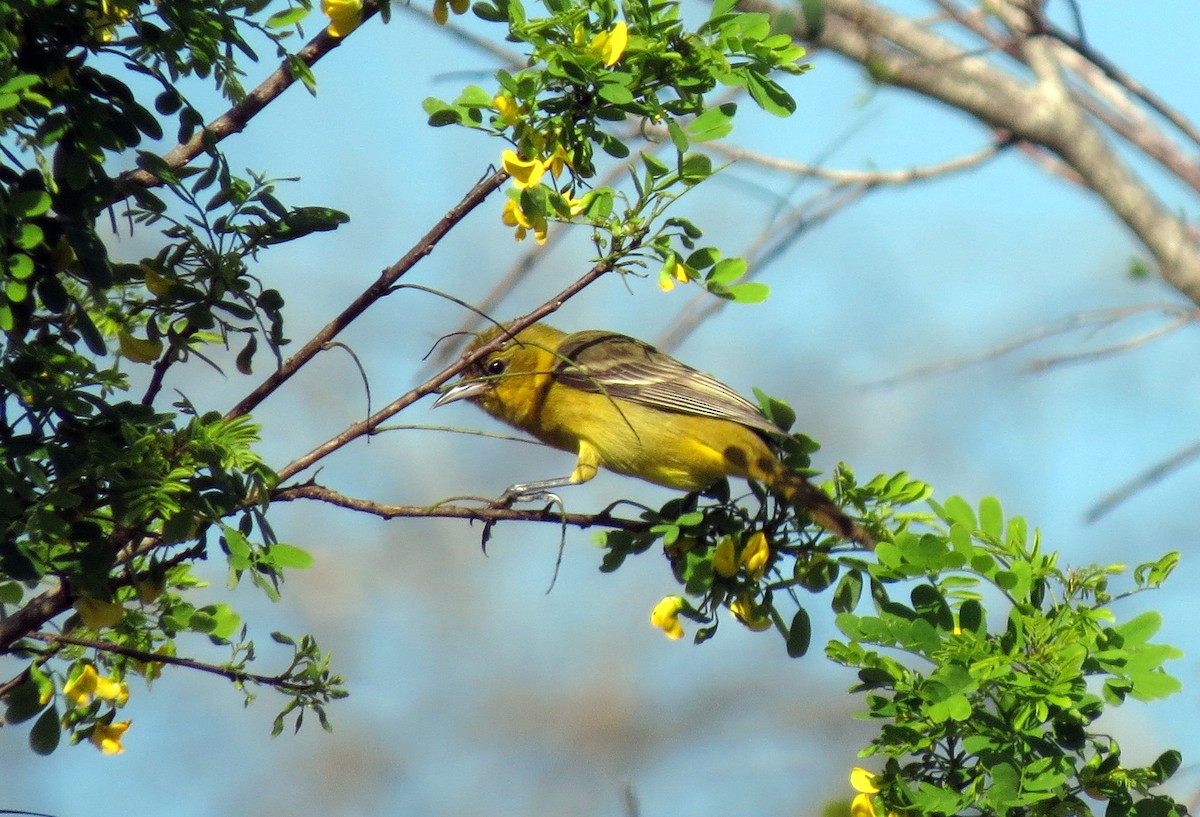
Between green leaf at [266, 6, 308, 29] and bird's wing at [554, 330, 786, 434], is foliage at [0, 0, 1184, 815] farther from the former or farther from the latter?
bird's wing at [554, 330, 786, 434]

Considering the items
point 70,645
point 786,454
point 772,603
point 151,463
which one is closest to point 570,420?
point 786,454

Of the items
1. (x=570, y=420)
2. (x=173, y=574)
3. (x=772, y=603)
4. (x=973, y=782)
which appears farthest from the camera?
(x=570, y=420)

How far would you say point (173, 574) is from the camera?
106 inches

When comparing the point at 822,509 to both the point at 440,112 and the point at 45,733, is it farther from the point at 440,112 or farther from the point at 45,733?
the point at 45,733

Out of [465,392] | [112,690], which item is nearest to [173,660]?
[112,690]

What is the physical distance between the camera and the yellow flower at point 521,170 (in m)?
2.22

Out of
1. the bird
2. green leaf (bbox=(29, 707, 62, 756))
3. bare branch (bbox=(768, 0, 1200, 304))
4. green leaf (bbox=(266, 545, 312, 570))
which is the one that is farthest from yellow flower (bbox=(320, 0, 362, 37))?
bare branch (bbox=(768, 0, 1200, 304))

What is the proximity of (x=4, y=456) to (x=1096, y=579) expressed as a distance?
1905 mm

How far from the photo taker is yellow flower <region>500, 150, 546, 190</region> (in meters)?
2.22

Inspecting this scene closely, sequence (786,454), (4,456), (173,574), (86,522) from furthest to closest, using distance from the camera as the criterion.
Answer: (786,454)
(173,574)
(86,522)
(4,456)

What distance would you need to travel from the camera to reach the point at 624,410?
204 inches

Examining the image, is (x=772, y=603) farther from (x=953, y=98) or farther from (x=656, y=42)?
(x=953, y=98)

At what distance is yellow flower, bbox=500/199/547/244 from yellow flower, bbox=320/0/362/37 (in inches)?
17.1

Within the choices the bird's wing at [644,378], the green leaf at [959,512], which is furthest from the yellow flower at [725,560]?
the bird's wing at [644,378]
